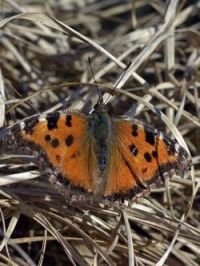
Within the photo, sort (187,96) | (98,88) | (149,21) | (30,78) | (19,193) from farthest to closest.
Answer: (149,21) < (30,78) < (187,96) < (98,88) < (19,193)

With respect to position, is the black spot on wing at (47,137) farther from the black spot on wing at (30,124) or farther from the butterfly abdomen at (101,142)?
the butterfly abdomen at (101,142)

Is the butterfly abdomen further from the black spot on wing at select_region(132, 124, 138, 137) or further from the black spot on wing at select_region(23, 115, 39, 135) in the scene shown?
the black spot on wing at select_region(23, 115, 39, 135)

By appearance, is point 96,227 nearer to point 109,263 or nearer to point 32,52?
point 109,263

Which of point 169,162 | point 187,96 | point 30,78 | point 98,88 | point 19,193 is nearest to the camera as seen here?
point 169,162

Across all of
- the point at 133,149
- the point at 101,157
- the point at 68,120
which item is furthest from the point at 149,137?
the point at 68,120

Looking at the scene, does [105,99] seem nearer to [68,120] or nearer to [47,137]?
[68,120]

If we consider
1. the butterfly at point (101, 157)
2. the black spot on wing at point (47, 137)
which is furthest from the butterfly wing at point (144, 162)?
the black spot on wing at point (47, 137)

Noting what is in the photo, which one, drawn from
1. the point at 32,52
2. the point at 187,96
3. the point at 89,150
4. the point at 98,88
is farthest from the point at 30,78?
the point at 89,150
